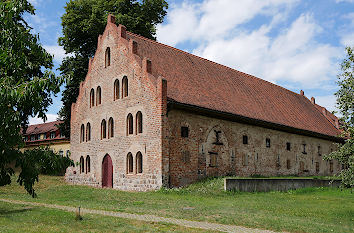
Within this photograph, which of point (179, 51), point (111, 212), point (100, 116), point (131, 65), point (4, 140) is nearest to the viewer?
point (4, 140)

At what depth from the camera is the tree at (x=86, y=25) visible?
34.7 metres

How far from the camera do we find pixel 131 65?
24844 millimetres

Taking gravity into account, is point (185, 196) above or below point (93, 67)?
below

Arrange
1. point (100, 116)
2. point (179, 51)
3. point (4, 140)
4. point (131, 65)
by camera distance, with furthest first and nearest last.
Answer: point (179, 51) < point (100, 116) < point (131, 65) < point (4, 140)

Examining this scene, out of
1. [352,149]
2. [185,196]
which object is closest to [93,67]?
[185,196]

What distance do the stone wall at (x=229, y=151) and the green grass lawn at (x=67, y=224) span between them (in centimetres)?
1103

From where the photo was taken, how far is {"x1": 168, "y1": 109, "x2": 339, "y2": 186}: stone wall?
23.0 meters

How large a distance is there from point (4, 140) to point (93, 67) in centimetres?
2079

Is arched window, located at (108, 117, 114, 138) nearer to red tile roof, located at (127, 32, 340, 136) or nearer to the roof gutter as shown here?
red tile roof, located at (127, 32, 340, 136)

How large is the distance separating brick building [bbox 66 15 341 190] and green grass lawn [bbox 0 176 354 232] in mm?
2393

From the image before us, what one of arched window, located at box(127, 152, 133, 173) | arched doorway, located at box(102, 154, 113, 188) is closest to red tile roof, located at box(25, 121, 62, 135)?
arched doorway, located at box(102, 154, 113, 188)

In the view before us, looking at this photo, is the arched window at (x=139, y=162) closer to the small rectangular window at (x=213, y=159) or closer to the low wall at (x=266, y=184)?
the small rectangular window at (x=213, y=159)

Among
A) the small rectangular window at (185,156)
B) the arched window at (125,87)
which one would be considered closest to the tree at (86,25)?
the arched window at (125,87)

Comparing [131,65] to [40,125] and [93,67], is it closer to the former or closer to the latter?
[93,67]
